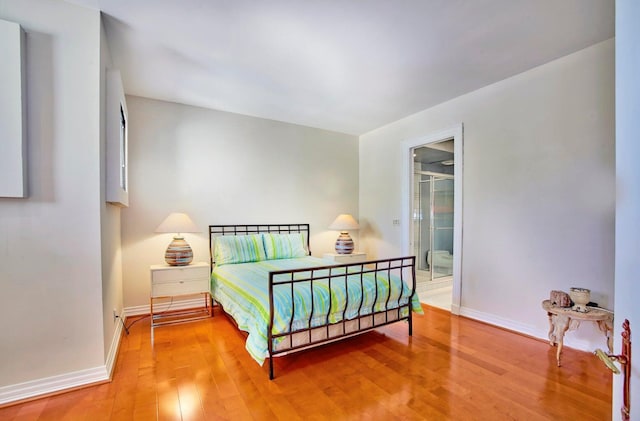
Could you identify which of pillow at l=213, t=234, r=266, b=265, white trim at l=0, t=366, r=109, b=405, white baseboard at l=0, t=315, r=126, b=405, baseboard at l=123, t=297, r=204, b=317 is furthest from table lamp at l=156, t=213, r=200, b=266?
white trim at l=0, t=366, r=109, b=405

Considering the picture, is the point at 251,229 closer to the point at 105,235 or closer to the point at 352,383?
the point at 105,235

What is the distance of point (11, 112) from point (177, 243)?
1.88 metres

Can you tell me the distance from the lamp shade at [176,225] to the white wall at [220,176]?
1.39 feet

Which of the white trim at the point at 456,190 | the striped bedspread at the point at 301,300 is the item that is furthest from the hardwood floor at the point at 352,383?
the white trim at the point at 456,190

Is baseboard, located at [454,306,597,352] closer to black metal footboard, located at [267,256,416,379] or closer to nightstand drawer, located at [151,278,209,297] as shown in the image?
black metal footboard, located at [267,256,416,379]

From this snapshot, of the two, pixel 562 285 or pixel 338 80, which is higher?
pixel 338 80

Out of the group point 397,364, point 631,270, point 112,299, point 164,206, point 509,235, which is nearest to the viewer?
point 631,270

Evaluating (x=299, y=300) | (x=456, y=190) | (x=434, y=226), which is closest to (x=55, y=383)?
(x=299, y=300)

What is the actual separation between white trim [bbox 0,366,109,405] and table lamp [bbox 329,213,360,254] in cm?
322

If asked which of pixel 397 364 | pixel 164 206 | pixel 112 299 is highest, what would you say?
pixel 164 206

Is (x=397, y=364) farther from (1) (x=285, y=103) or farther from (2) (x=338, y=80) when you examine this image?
(1) (x=285, y=103)

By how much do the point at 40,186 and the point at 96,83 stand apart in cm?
81

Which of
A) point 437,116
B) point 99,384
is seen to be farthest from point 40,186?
point 437,116

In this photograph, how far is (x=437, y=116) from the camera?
13.0 feet
